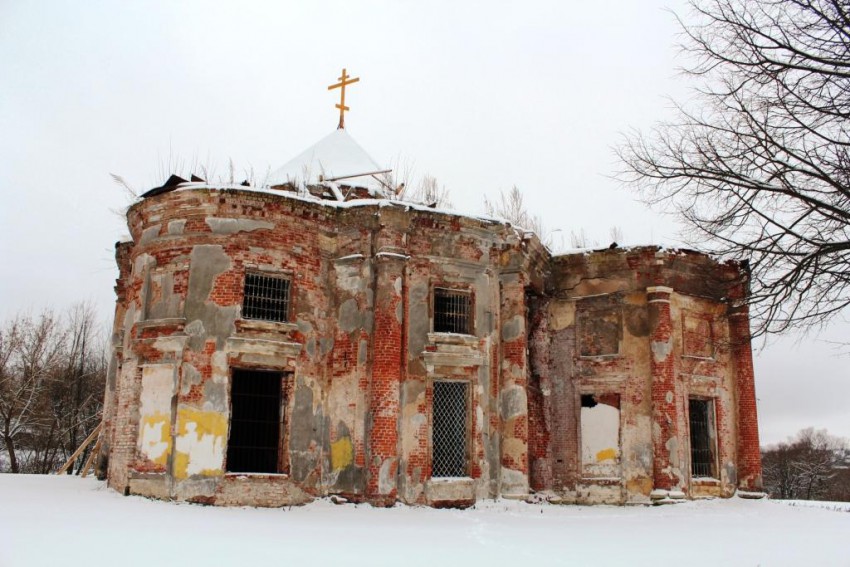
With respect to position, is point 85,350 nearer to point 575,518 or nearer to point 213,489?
point 213,489

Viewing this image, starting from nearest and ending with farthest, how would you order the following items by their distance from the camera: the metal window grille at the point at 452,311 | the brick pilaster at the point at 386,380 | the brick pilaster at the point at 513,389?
the brick pilaster at the point at 386,380 → the brick pilaster at the point at 513,389 → the metal window grille at the point at 452,311

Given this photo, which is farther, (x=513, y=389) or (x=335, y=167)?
(x=335, y=167)

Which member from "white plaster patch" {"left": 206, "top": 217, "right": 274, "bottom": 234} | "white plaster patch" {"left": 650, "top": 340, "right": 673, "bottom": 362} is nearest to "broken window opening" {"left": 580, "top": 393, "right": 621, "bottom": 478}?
"white plaster patch" {"left": 650, "top": 340, "right": 673, "bottom": 362}

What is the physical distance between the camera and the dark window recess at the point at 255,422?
1351 cm

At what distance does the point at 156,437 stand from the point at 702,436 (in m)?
13.0

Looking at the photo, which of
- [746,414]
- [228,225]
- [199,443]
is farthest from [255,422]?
[746,414]

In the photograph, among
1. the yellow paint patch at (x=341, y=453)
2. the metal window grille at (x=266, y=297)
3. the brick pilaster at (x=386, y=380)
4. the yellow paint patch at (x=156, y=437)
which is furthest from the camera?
the metal window grille at (x=266, y=297)

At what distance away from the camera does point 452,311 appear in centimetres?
1545

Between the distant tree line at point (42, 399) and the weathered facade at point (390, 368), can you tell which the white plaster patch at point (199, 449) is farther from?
the distant tree line at point (42, 399)

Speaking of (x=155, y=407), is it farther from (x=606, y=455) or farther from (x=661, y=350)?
(x=661, y=350)

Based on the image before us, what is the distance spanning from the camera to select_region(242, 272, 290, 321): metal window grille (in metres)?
14.1

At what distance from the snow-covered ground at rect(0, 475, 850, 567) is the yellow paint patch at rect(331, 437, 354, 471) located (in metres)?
0.81

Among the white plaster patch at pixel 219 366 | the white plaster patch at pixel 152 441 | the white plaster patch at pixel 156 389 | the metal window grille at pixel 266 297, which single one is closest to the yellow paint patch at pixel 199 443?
the white plaster patch at pixel 152 441

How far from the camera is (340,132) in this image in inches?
780
